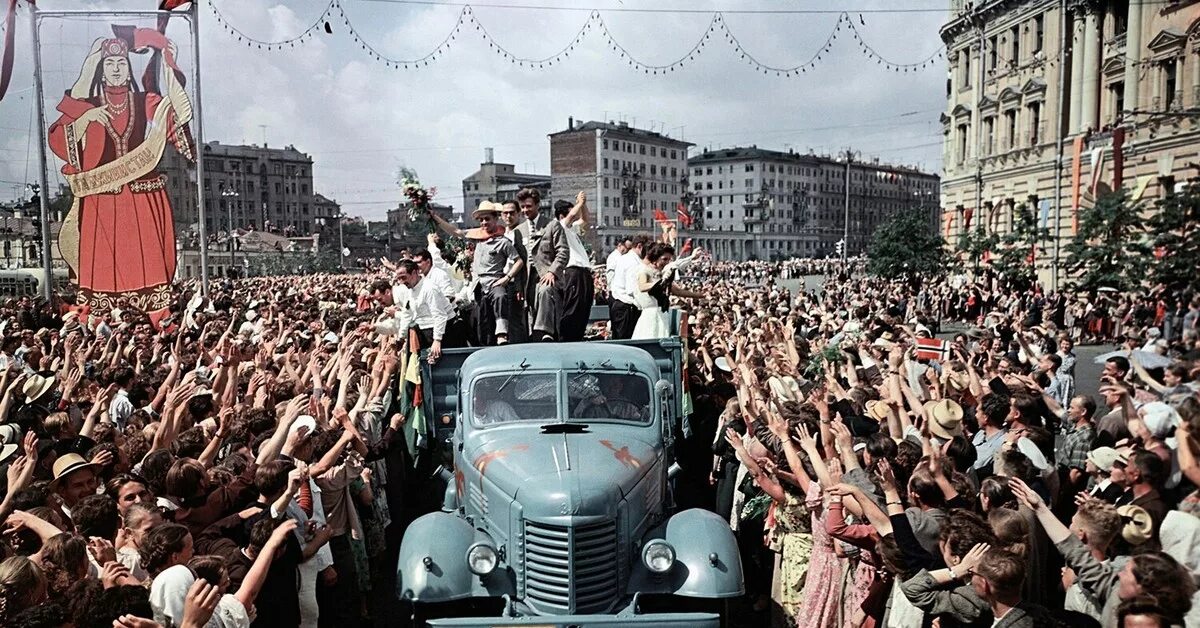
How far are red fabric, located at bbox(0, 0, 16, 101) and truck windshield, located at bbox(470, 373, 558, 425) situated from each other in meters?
19.7

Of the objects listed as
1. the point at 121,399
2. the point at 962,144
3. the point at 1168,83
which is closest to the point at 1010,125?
the point at 962,144

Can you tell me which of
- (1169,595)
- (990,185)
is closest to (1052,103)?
(990,185)

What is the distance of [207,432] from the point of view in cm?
752

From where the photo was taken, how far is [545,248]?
35.1ft

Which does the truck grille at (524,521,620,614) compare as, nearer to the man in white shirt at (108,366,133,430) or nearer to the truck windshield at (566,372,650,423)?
the truck windshield at (566,372,650,423)

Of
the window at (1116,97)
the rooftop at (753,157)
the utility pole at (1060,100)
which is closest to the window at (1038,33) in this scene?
the utility pole at (1060,100)

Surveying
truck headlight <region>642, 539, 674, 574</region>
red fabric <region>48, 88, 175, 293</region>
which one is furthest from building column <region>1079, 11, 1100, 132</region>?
truck headlight <region>642, 539, 674, 574</region>

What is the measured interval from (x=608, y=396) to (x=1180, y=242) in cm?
1751

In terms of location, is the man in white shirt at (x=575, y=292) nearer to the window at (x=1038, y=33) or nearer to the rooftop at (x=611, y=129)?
the window at (x=1038, y=33)

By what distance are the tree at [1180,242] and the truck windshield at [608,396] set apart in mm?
15958

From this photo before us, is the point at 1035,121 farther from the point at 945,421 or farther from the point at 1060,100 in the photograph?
the point at 945,421

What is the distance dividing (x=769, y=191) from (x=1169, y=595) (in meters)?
139

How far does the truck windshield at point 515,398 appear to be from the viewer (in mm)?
7438

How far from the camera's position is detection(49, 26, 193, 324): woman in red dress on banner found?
69.2 ft
